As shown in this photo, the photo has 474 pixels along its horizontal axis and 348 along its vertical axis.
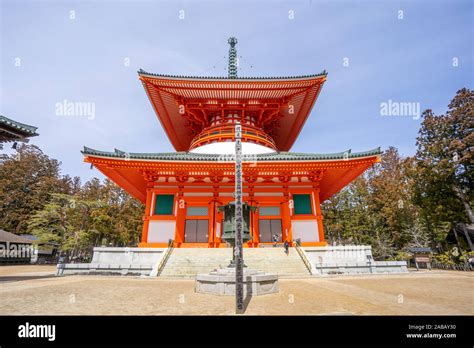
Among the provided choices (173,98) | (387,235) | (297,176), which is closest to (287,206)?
(297,176)

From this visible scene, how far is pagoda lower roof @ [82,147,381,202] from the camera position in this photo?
1402 cm

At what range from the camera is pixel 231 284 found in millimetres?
6621

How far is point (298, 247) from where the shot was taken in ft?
45.8

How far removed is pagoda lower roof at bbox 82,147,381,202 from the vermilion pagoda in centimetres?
6

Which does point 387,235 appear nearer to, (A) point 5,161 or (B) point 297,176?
(B) point 297,176

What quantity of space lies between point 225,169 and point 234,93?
23.6 ft

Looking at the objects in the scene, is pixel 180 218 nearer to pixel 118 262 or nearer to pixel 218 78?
pixel 118 262

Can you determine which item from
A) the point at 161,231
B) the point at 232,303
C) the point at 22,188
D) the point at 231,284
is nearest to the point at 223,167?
the point at 161,231

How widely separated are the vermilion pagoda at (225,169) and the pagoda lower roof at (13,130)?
255 cm

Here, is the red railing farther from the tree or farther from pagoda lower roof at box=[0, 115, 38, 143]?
the tree
